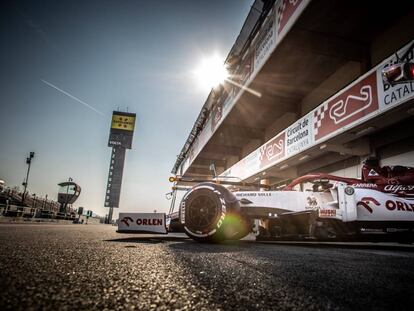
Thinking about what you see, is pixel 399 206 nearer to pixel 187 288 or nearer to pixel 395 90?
pixel 395 90

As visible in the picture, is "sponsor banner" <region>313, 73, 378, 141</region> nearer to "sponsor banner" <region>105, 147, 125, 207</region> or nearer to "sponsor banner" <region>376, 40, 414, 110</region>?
"sponsor banner" <region>376, 40, 414, 110</region>

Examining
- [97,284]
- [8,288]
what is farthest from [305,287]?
[8,288]

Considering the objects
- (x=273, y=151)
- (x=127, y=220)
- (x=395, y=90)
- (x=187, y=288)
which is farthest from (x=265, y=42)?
(x=187, y=288)

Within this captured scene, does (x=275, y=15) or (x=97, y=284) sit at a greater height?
(x=275, y=15)

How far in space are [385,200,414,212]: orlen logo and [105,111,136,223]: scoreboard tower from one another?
2873 inches

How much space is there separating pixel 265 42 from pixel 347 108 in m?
3.81

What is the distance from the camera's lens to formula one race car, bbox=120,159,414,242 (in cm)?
358

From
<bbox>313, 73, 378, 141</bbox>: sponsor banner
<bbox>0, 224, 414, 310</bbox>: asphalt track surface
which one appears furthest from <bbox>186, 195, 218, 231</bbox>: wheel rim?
<bbox>313, 73, 378, 141</bbox>: sponsor banner

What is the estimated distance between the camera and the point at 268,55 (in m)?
8.52

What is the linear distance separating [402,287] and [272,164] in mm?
9732

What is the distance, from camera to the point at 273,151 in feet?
34.9

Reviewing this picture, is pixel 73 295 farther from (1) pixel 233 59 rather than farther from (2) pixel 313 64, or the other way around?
(1) pixel 233 59

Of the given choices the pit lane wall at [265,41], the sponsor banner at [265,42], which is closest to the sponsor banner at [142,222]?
the pit lane wall at [265,41]

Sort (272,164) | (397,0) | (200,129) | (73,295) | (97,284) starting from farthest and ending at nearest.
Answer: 1. (200,129)
2. (272,164)
3. (397,0)
4. (97,284)
5. (73,295)
